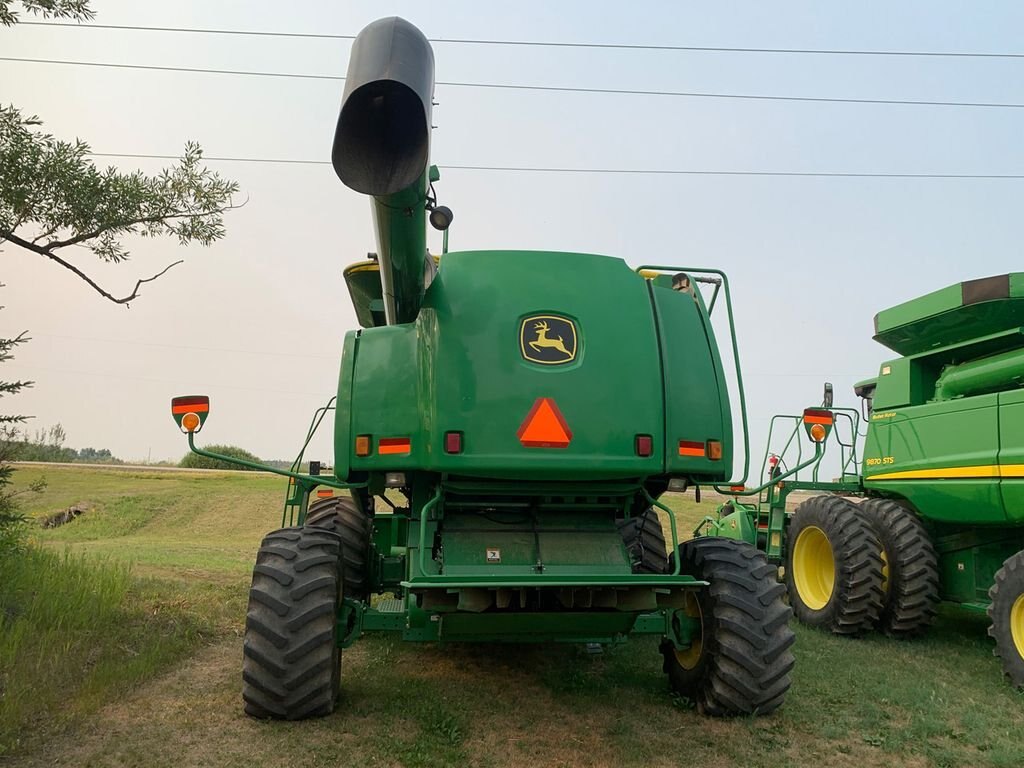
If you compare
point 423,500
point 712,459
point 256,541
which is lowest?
point 256,541

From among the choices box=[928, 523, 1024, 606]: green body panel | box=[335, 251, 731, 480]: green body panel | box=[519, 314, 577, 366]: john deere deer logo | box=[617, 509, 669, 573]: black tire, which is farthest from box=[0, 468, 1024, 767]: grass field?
box=[519, 314, 577, 366]: john deere deer logo

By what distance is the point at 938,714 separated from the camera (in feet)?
16.1

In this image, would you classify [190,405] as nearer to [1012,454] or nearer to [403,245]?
[403,245]

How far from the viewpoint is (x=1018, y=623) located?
5574 millimetres

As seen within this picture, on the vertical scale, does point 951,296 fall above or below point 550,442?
above

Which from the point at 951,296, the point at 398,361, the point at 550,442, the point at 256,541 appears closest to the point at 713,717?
the point at 550,442

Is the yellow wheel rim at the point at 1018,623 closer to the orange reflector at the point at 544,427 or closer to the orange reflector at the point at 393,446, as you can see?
the orange reflector at the point at 544,427

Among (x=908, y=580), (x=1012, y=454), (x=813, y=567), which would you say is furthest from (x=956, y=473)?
(x=813, y=567)

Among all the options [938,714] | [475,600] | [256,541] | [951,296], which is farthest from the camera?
[256,541]

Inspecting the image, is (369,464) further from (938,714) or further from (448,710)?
(938,714)

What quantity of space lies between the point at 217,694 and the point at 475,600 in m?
1.88

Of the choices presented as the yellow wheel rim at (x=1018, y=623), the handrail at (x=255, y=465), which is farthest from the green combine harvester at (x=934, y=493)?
the handrail at (x=255, y=465)

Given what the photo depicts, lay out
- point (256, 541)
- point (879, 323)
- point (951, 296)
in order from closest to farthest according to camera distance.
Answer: point (951, 296)
point (879, 323)
point (256, 541)

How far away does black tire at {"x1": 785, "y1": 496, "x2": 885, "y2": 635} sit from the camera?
23.4ft
